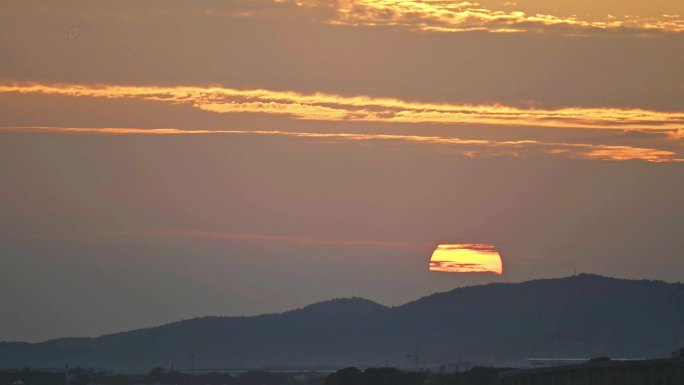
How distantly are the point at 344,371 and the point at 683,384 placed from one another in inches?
3536

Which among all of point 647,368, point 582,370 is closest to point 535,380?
point 582,370

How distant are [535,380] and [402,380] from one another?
63.9 m

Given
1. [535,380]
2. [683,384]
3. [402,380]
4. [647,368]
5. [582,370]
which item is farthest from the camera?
[402,380]

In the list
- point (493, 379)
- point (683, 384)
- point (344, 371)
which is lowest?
point (683, 384)

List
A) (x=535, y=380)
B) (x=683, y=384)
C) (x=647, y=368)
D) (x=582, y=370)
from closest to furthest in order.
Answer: (x=683, y=384) < (x=647, y=368) < (x=582, y=370) < (x=535, y=380)

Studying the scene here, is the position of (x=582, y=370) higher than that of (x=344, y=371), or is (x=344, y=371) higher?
(x=344, y=371)

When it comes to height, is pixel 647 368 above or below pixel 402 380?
below

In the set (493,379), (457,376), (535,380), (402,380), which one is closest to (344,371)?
(402,380)

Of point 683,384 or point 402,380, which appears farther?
point 402,380

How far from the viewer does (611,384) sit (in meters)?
89.5

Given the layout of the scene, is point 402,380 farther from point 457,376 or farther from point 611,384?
point 611,384

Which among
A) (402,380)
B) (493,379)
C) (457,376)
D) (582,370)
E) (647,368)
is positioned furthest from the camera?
(402,380)

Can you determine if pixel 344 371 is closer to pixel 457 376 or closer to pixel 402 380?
pixel 402 380

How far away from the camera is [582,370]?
312 feet
